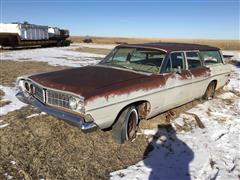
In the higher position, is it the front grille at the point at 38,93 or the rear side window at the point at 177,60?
the rear side window at the point at 177,60

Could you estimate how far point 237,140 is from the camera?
4941 mm

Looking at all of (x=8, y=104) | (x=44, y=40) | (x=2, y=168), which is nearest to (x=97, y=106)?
(x=2, y=168)

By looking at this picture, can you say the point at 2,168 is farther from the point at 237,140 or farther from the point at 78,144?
the point at 237,140

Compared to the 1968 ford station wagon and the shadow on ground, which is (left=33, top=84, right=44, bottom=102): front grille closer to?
the 1968 ford station wagon

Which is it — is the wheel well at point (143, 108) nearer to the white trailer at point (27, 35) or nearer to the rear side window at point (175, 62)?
the rear side window at point (175, 62)

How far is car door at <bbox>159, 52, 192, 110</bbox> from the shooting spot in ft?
17.2

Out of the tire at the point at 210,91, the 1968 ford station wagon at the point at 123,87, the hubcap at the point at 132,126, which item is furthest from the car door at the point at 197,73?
the hubcap at the point at 132,126

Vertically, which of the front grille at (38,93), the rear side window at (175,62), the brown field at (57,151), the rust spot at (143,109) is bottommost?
the brown field at (57,151)

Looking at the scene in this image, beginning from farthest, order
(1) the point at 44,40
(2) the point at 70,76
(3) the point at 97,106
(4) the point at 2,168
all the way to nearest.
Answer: (1) the point at 44,40, (2) the point at 70,76, (3) the point at 97,106, (4) the point at 2,168

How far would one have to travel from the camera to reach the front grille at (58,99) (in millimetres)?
4034

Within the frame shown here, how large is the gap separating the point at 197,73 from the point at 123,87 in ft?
8.53

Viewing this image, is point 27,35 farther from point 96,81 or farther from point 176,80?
point 96,81

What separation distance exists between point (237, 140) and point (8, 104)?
4.73 metres

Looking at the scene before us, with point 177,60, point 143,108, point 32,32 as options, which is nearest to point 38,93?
point 143,108
